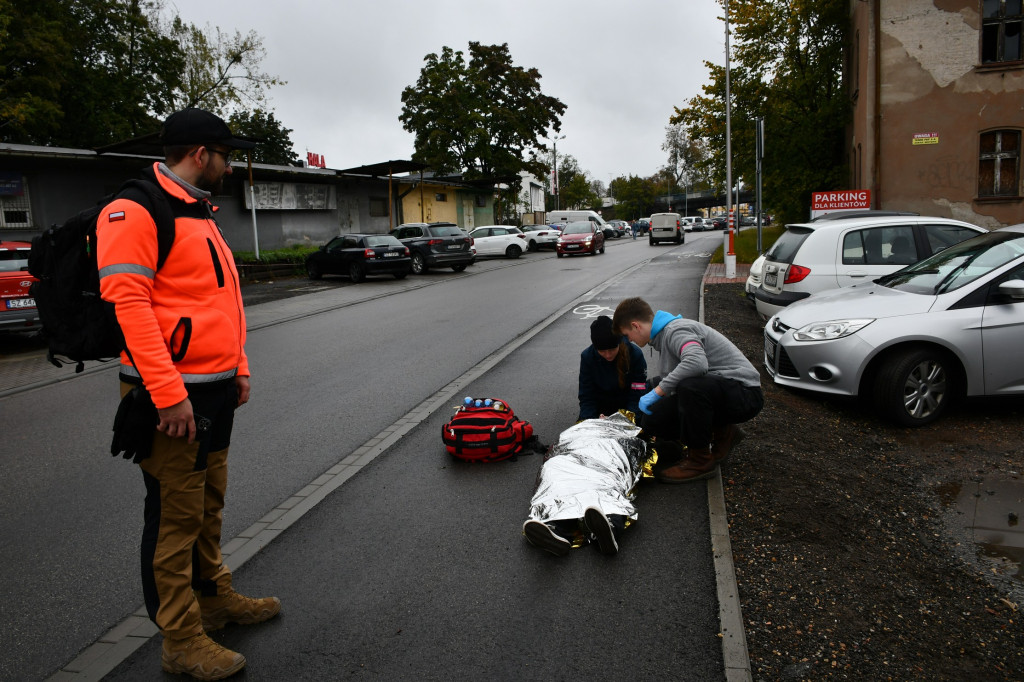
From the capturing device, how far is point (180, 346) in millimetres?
2867

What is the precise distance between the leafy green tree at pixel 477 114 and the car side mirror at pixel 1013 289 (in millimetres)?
45894

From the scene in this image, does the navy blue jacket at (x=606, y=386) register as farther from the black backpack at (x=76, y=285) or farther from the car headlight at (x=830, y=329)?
the black backpack at (x=76, y=285)

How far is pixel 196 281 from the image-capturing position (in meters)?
2.94

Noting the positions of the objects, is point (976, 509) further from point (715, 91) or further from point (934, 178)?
point (715, 91)

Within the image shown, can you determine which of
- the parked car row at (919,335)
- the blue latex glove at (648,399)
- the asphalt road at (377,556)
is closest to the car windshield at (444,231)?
the asphalt road at (377,556)

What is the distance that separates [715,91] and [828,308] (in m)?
27.0

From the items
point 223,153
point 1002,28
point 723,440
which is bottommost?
point 723,440

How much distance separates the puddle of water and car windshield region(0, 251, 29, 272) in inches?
498

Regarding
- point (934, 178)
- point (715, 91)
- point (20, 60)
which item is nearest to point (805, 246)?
point (934, 178)

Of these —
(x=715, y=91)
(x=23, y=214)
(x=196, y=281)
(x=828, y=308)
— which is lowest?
(x=828, y=308)

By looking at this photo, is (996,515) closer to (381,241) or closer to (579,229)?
(381,241)

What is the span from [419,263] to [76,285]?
77.8 feet

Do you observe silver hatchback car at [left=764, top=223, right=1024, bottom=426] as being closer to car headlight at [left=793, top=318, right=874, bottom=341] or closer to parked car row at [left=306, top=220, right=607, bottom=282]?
car headlight at [left=793, top=318, right=874, bottom=341]

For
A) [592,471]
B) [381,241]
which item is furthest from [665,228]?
[592,471]
